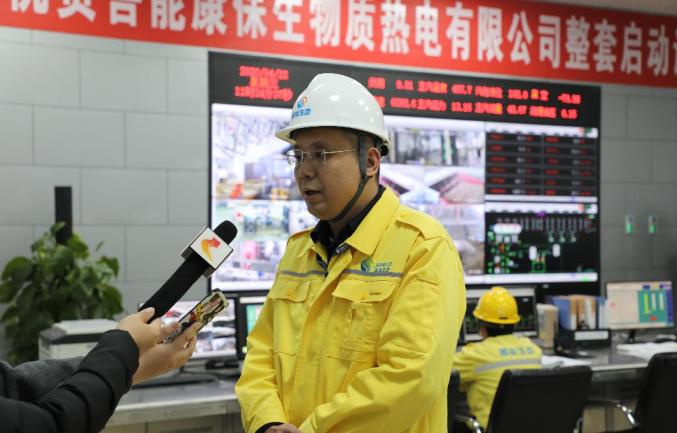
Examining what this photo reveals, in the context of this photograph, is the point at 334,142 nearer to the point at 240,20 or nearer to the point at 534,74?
the point at 240,20

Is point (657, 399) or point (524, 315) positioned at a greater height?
point (524, 315)

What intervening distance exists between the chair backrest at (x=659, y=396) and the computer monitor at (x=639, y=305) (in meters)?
1.15

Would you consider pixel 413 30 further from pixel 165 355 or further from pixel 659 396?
pixel 165 355

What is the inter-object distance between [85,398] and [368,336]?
2.72ft

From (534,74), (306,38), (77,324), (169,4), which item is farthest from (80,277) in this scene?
(534,74)

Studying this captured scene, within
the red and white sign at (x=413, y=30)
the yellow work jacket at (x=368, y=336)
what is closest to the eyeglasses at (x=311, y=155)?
the yellow work jacket at (x=368, y=336)

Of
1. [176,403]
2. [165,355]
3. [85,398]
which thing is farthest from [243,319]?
[85,398]

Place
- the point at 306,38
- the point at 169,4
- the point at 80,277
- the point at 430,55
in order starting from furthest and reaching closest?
1. the point at 430,55
2. the point at 306,38
3. the point at 169,4
4. the point at 80,277

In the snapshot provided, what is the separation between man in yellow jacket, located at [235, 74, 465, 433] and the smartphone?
52 cm

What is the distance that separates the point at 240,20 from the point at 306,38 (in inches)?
17.0

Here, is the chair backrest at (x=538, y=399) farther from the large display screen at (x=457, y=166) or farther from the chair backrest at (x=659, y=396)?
the large display screen at (x=457, y=166)

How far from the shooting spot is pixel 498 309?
3342 mm

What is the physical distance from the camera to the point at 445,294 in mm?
1606

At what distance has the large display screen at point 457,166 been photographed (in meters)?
4.21
